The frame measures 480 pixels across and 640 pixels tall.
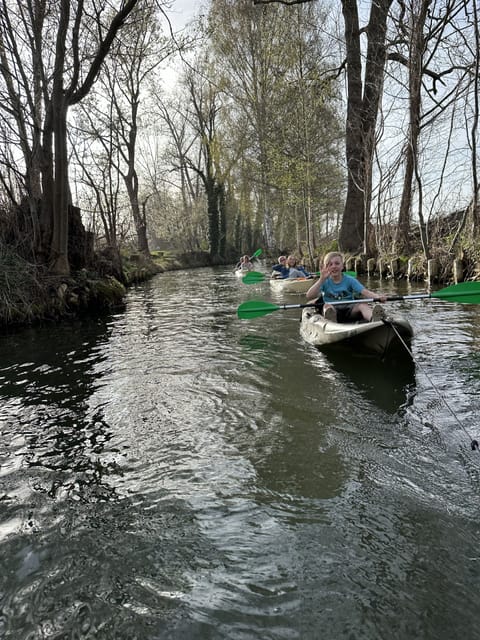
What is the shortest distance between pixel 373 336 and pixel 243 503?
2.63 meters

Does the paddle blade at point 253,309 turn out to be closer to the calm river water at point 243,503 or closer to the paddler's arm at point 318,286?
the paddler's arm at point 318,286

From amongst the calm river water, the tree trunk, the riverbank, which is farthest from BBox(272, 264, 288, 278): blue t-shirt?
the calm river water

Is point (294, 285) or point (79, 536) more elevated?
point (294, 285)

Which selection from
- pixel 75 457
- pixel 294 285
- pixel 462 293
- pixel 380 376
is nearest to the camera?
pixel 75 457

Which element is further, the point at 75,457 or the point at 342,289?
the point at 342,289

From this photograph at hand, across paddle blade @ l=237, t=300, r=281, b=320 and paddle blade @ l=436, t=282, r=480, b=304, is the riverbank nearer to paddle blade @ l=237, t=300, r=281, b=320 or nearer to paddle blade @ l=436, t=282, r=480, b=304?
paddle blade @ l=237, t=300, r=281, b=320

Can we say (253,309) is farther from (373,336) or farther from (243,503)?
(243,503)

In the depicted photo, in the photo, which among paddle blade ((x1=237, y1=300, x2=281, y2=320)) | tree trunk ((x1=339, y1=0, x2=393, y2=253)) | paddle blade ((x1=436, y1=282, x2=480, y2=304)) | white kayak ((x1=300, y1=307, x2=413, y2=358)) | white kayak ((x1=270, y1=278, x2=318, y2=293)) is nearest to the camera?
white kayak ((x1=300, y1=307, x2=413, y2=358))

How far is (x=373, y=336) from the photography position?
4.46m

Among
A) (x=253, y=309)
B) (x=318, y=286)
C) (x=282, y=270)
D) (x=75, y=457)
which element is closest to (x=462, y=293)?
(x=318, y=286)

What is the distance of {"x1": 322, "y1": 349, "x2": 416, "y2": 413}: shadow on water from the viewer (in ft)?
12.5

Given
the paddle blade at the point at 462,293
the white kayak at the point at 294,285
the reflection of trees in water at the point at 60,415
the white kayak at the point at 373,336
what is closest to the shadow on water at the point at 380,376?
the white kayak at the point at 373,336

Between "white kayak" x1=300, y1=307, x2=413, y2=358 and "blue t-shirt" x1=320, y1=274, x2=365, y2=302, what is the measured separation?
2.34 ft

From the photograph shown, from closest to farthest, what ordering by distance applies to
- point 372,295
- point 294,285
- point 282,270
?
point 372,295 < point 294,285 < point 282,270
